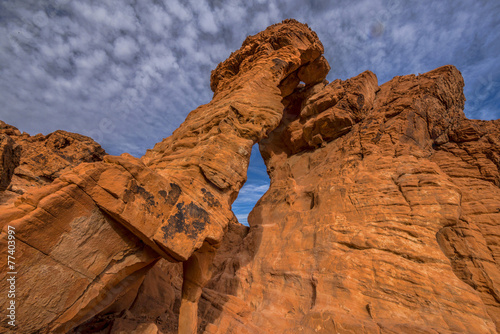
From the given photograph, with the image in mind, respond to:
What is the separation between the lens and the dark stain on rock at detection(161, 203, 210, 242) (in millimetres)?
4664

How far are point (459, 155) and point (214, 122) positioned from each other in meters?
10.9

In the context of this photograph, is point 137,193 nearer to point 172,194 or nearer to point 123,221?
point 123,221

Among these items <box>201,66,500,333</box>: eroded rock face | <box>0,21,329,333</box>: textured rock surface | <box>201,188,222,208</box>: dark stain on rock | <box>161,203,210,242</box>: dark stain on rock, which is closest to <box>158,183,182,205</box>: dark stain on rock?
<box>0,21,329,333</box>: textured rock surface

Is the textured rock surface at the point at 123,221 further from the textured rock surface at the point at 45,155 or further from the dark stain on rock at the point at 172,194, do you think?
the textured rock surface at the point at 45,155

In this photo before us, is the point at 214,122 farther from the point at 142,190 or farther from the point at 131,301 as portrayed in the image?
the point at 131,301

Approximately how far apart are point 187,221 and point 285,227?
602cm

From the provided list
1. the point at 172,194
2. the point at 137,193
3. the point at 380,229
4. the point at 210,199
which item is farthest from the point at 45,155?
the point at 380,229

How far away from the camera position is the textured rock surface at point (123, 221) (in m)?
3.44

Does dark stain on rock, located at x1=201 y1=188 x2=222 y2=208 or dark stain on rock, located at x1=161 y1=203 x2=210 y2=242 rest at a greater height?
dark stain on rock, located at x1=201 y1=188 x2=222 y2=208

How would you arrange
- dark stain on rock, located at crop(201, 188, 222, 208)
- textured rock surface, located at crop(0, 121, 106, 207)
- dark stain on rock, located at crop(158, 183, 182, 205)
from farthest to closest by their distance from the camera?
1. textured rock surface, located at crop(0, 121, 106, 207)
2. dark stain on rock, located at crop(201, 188, 222, 208)
3. dark stain on rock, located at crop(158, 183, 182, 205)

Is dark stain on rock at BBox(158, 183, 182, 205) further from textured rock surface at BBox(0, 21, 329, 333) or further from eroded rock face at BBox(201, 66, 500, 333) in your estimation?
eroded rock face at BBox(201, 66, 500, 333)

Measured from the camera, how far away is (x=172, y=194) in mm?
4977

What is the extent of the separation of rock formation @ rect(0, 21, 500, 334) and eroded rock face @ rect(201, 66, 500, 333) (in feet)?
0.16

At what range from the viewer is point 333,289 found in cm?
648
